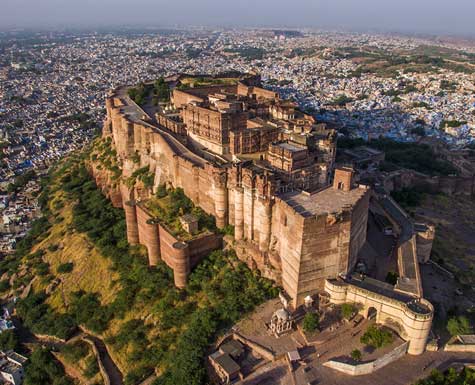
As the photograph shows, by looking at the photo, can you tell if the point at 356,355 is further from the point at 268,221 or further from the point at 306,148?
the point at 306,148

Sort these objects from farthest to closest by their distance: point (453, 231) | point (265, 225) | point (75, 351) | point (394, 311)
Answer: point (453, 231) → point (75, 351) → point (265, 225) → point (394, 311)

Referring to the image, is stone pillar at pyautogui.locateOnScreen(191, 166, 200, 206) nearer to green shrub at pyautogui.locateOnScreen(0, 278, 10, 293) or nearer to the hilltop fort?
the hilltop fort

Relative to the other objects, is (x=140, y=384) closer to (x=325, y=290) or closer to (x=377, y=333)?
(x=325, y=290)

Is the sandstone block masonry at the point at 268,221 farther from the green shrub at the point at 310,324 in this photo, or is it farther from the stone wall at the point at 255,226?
the green shrub at the point at 310,324

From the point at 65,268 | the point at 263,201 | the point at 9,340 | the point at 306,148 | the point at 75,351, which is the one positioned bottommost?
the point at 9,340

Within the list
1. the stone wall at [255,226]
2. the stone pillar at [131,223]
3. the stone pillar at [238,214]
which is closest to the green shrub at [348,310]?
the stone wall at [255,226]

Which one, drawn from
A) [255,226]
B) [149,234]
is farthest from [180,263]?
[255,226]

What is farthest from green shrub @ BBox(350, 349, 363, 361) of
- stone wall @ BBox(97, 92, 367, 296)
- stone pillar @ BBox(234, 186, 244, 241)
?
stone pillar @ BBox(234, 186, 244, 241)
